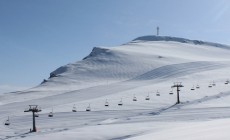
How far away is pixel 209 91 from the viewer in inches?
2427

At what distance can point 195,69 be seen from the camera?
10912cm

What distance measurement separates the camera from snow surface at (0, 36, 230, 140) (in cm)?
2872

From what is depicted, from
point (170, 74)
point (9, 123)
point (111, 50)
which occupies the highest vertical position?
point (111, 50)

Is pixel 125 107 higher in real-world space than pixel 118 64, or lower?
lower

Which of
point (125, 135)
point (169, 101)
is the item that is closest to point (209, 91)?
point (169, 101)

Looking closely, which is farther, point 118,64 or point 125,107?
point 118,64

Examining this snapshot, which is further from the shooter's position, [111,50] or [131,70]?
[111,50]

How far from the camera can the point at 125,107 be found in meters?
51.3

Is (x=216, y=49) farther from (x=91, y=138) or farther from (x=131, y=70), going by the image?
(x=91, y=138)

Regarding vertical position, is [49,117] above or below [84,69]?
below

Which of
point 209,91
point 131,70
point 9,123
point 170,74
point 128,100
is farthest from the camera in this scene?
point 131,70

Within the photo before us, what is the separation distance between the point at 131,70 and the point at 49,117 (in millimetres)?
79022

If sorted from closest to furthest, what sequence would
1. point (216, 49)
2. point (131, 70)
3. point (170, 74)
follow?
point (170, 74) < point (131, 70) < point (216, 49)

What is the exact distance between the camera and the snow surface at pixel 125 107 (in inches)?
1131
